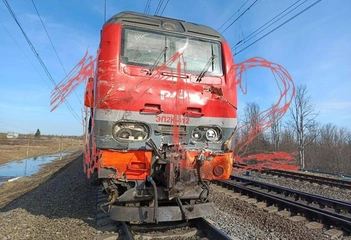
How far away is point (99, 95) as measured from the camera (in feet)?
12.5

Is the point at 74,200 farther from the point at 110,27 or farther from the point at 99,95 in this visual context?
the point at 110,27

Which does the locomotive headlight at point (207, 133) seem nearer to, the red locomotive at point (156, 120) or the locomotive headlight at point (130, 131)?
the red locomotive at point (156, 120)

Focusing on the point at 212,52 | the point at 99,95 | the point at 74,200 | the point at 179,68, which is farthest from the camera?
the point at 74,200

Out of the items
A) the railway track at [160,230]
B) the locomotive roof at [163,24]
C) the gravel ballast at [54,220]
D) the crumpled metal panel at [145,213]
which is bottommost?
the gravel ballast at [54,220]

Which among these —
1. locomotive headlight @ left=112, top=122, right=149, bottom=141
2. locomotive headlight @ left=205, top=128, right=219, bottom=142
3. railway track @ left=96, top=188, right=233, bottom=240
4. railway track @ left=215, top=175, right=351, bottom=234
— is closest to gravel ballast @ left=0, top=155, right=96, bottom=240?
railway track @ left=96, top=188, right=233, bottom=240

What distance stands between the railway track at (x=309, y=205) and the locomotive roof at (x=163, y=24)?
4.10 m

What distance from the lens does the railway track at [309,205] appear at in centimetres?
508

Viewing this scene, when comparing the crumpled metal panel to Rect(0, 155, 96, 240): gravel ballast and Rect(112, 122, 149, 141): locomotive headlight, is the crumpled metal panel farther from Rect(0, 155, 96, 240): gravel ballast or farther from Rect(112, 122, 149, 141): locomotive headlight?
Rect(112, 122, 149, 141): locomotive headlight

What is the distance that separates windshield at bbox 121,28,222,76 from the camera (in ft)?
13.9

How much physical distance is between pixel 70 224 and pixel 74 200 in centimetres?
232

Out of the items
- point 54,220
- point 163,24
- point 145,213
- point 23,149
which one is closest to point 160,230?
point 145,213

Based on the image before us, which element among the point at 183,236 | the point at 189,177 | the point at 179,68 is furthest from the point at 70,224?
the point at 179,68

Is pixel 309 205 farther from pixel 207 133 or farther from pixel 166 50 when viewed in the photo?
pixel 166 50

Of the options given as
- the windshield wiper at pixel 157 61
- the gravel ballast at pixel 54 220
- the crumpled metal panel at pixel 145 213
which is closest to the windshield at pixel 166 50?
the windshield wiper at pixel 157 61
